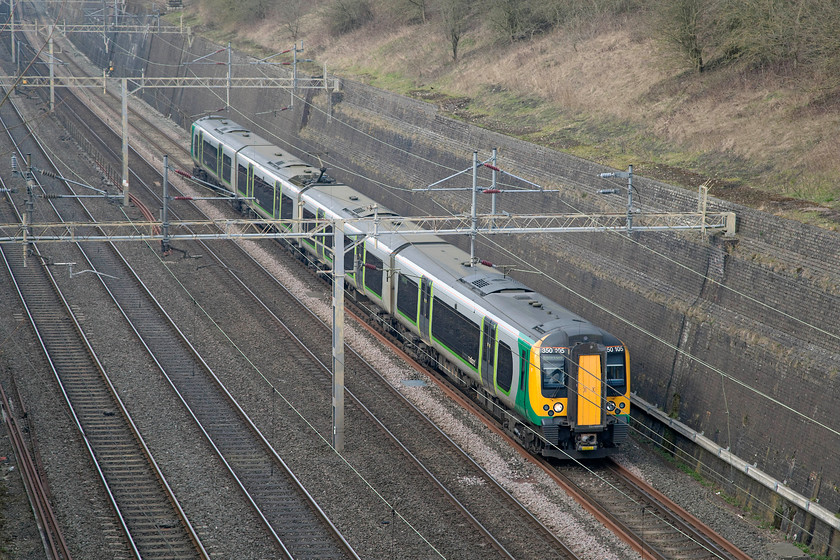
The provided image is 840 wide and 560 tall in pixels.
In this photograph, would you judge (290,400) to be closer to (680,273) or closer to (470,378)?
(470,378)

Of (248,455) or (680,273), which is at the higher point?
(680,273)

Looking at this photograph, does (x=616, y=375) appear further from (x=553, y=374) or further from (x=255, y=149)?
(x=255, y=149)

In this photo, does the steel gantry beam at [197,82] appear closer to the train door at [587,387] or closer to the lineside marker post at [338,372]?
the lineside marker post at [338,372]

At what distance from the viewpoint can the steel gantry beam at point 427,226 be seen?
19109 mm

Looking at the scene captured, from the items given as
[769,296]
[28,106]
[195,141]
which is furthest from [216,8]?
[769,296]

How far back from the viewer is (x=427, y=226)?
3142 centimetres

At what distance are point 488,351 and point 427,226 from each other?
10.6 meters

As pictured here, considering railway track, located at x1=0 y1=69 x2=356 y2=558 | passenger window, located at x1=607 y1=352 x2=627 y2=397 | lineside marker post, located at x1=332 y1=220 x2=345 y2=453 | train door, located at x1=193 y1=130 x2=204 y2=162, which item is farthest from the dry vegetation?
railway track, located at x1=0 y1=69 x2=356 y2=558

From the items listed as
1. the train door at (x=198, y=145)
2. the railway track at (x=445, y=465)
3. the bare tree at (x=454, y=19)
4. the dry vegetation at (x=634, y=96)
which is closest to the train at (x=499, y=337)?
the railway track at (x=445, y=465)

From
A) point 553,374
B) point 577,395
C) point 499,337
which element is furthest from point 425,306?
point 577,395

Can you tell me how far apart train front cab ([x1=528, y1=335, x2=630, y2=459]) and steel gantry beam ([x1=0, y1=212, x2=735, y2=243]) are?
270 cm

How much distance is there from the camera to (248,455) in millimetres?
20625

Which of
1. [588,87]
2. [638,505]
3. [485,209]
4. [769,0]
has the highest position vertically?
[769,0]

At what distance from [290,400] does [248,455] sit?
10.0 ft
